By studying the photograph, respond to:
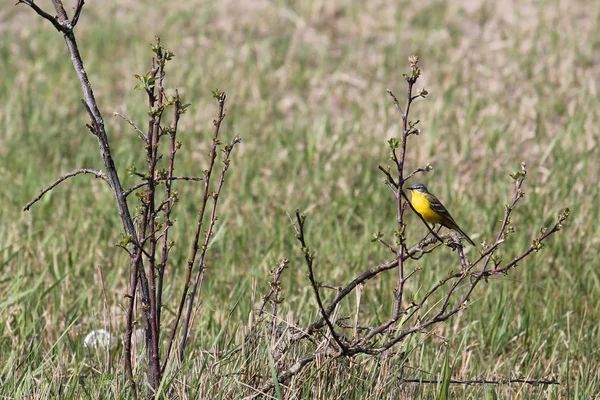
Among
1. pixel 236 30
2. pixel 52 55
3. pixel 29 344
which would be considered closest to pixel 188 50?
pixel 236 30

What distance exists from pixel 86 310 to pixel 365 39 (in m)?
5.71

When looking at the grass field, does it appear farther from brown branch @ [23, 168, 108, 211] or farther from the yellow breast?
brown branch @ [23, 168, 108, 211]

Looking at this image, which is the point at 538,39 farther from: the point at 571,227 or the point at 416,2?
the point at 571,227

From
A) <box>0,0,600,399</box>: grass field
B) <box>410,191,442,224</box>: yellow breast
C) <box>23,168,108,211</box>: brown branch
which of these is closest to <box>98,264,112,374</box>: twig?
<box>0,0,600,399</box>: grass field

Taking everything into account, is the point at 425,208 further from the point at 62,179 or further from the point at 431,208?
the point at 62,179

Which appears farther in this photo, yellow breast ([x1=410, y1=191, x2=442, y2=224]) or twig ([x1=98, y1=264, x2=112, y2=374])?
yellow breast ([x1=410, y1=191, x2=442, y2=224])

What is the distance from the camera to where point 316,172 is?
695cm

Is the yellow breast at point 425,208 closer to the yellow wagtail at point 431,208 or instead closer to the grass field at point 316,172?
the yellow wagtail at point 431,208

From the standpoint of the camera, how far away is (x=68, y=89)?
854cm

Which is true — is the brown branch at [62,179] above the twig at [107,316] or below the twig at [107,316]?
above

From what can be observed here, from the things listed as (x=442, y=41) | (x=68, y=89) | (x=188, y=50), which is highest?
(x=442, y=41)

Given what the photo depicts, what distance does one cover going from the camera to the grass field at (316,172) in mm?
4156

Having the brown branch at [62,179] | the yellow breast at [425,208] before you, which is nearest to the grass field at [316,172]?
the yellow breast at [425,208]

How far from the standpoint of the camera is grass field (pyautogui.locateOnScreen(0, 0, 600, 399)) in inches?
164
